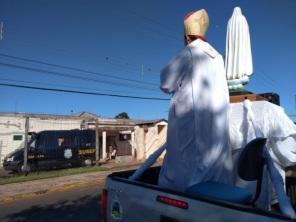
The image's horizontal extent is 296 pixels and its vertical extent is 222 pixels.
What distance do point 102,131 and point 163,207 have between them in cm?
2550

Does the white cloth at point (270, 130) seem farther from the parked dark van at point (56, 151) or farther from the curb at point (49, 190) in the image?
the parked dark van at point (56, 151)

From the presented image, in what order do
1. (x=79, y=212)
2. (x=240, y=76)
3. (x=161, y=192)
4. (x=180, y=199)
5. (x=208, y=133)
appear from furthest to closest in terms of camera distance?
(x=79, y=212) < (x=240, y=76) < (x=208, y=133) < (x=161, y=192) < (x=180, y=199)

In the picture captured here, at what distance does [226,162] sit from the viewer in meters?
3.09

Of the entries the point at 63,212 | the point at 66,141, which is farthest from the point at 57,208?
the point at 66,141

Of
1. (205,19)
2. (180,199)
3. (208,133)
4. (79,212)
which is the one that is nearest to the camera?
(180,199)

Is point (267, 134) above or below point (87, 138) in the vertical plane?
below

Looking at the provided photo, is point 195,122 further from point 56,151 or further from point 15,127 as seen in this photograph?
point 15,127

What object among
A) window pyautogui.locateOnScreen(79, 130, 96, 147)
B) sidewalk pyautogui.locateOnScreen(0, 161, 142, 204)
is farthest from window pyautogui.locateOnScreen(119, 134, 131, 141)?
sidewalk pyautogui.locateOnScreen(0, 161, 142, 204)

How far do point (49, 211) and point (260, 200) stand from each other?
6973 mm

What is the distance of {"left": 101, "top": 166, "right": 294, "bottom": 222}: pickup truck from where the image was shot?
1.90m

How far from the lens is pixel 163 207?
238 cm

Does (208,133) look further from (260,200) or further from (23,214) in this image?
(23,214)

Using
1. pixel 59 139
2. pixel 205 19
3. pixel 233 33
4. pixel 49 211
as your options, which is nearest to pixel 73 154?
pixel 59 139

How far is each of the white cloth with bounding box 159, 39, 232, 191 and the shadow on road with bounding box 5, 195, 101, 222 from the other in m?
5.39
